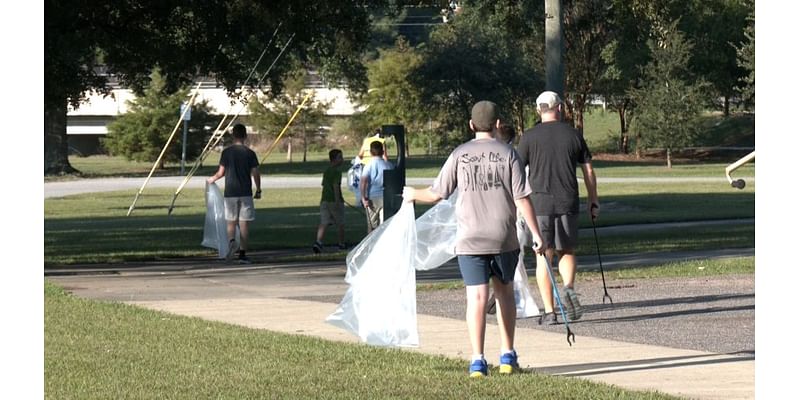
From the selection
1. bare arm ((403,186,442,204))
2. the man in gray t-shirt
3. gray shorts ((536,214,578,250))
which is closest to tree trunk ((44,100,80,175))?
gray shorts ((536,214,578,250))

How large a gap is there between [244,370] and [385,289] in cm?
111

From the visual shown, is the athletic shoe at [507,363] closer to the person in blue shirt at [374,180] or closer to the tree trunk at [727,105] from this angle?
the person in blue shirt at [374,180]

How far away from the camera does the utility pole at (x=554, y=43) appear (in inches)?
765

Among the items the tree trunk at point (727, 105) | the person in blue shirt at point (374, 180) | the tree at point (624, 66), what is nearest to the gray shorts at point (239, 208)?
the person in blue shirt at point (374, 180)

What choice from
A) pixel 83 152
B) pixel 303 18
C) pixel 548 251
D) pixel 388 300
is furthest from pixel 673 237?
pixel 83 152

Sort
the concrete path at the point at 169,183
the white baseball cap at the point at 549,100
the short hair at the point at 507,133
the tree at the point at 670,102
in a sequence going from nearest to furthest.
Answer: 1. the white baseball cap at the point at 549,100
2. the short hair at the point at 507,133
3. the concrete path at the point at 169,183
4. the tree at the point at 670,102

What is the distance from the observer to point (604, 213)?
1161 inches

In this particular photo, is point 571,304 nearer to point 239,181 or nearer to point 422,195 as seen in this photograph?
point 422,195

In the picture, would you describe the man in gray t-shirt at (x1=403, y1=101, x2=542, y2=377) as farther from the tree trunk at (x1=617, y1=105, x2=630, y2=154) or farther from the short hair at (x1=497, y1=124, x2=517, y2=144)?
the tree trunk at (x1=617, y1=105, x2=630, y2=154)

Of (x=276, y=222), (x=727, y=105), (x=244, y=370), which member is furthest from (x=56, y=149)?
(x=244, y=370)

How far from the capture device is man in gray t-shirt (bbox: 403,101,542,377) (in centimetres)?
901

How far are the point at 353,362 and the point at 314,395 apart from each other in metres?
1.33

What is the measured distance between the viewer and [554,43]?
19.5 m

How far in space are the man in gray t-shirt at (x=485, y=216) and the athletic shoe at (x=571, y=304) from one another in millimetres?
2765
